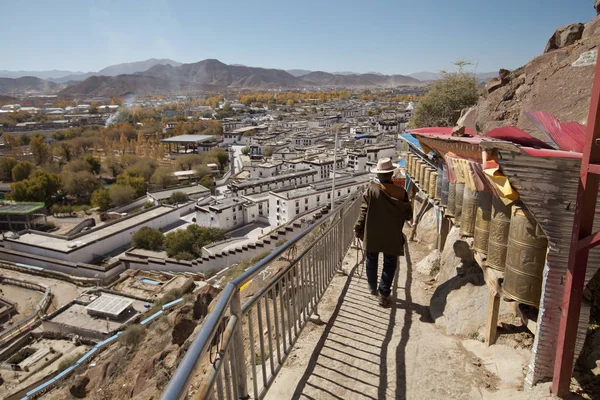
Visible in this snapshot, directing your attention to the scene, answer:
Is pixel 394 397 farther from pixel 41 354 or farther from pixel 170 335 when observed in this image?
pixel 41 354

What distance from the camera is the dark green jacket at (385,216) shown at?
3.80m

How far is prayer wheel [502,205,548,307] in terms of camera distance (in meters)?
2.44

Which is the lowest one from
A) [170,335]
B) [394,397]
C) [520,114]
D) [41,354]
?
[41,354]

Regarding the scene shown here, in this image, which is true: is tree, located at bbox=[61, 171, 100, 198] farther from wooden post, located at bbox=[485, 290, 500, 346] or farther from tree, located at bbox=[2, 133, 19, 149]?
wooden post, located at bbox=[485, 290, 500, 346]

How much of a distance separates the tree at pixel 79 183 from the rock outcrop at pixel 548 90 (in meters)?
46.0

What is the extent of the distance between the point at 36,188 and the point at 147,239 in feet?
71.4

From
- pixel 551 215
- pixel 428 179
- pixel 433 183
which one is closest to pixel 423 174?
pixel 428 179

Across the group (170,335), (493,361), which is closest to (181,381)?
(493,361)

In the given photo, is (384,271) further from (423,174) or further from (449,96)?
(449,96)

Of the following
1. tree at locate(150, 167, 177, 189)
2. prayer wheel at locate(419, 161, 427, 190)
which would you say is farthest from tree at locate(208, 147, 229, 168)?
prayer wheel at locate(419, 161, 427, 190)

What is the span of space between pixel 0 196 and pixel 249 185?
32642 millimetres

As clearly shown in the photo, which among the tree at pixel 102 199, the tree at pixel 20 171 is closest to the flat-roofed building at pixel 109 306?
the tree at pixel 102 199

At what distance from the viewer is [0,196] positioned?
4472cm

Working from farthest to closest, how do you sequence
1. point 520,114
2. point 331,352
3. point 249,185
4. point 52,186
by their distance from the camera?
point 52,186, point 249,185, point 520,114, point 331,352
